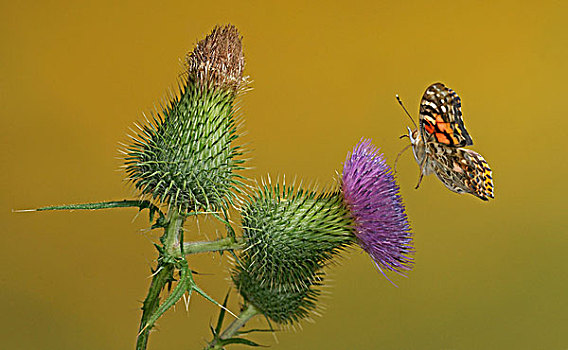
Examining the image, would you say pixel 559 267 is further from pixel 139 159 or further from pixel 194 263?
pixel 139 159

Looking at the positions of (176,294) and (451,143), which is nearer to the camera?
(176,294)

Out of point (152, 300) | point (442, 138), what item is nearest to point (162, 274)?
point (152, 300)

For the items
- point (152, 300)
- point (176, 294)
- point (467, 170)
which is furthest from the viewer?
point (467, 170)

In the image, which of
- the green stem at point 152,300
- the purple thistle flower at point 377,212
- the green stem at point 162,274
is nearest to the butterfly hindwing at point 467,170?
the purple thistle flower at point 377,212

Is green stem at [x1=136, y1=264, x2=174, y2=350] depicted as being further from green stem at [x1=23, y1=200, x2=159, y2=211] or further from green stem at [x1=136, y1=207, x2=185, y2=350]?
green stem at [x1=23, y1=200, x2=159, y2=211]

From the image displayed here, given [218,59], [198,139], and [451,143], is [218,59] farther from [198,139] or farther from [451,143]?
[451,143]

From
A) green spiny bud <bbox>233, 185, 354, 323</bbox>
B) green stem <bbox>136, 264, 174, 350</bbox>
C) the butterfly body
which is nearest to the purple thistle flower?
green spiny bud <bbox>233, 185, 354, 323</bbox>

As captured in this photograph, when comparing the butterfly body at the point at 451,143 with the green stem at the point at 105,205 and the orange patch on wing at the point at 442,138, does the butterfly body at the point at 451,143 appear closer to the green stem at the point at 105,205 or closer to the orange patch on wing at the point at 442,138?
the orange patch on wing at the point at 442,138
